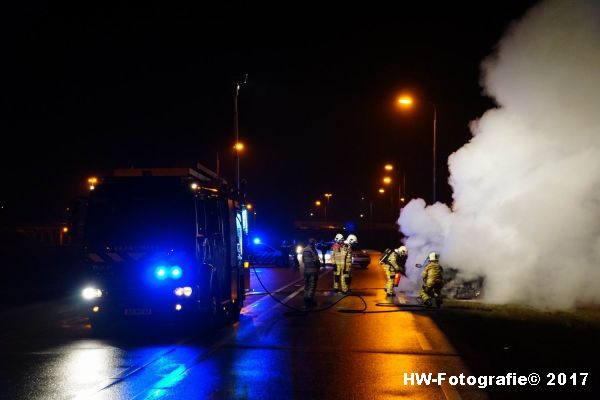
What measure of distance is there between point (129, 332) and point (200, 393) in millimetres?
5768

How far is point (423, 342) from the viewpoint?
Result: 11203mm

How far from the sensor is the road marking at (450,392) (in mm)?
7424

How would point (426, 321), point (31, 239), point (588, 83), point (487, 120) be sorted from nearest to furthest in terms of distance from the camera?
point (426, 321), point (588, 83), point (487, 120), point (31, 239)

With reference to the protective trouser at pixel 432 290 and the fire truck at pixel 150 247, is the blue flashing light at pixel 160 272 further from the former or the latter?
the protective trouser at pixel 432 290

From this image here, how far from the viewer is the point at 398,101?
24.2 meters

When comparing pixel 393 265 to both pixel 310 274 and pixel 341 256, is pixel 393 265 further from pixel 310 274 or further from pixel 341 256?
pixel 310 274

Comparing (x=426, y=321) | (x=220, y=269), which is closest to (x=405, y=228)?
(x=426, y=321)

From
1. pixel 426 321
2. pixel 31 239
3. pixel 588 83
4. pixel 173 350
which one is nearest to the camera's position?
pixel 173 350

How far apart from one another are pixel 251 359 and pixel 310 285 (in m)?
7.77

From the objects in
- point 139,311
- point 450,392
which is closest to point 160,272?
point 139,311

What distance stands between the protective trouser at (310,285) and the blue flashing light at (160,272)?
5827 millimetres

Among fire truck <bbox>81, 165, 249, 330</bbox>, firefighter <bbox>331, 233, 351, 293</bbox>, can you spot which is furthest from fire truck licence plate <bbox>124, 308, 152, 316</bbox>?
firefighter <bbox>331, 233, 351, 293</bbox>

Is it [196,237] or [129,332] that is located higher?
[196,237]

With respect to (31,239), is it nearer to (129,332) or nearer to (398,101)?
(398,101)
